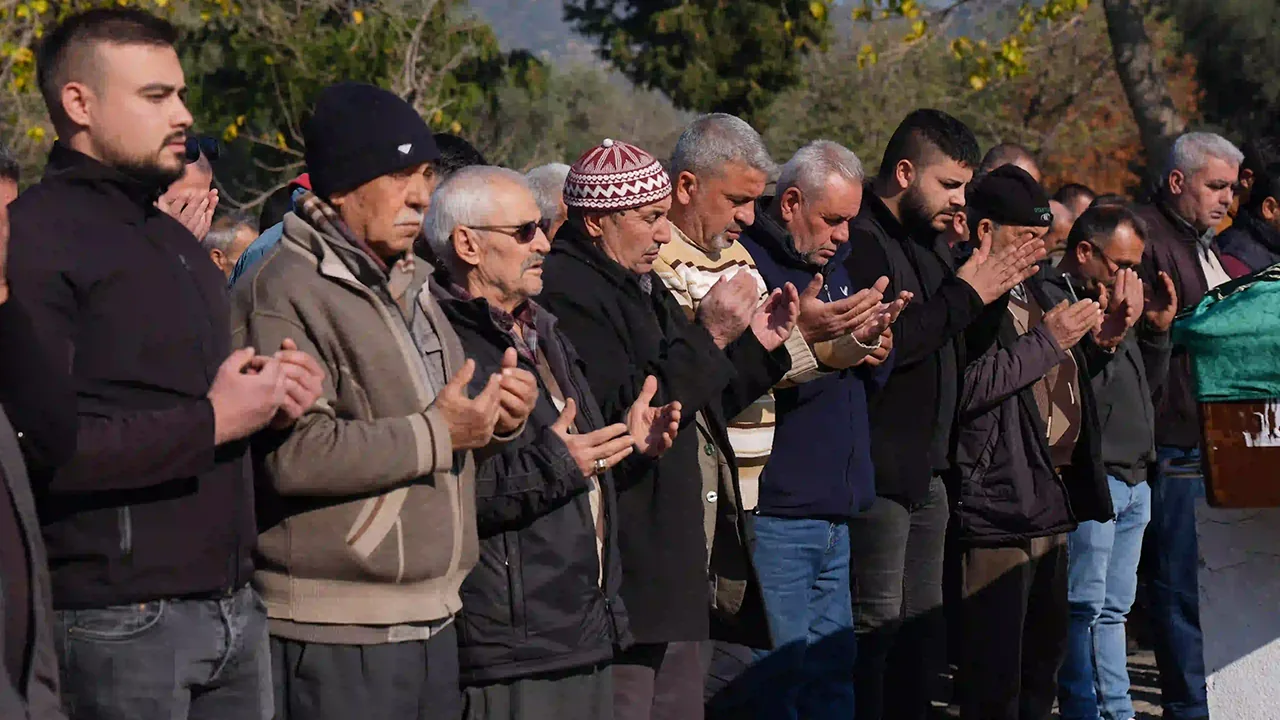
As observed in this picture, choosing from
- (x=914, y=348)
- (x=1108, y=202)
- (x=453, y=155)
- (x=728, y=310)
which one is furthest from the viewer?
(x=1108, y=202)

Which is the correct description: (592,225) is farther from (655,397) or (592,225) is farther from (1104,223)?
(1104,223)

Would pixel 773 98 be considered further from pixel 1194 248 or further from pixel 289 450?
pixel 289 450

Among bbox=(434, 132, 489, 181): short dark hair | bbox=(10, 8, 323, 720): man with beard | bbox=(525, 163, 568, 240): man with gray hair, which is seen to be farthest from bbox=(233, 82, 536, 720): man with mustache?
bbox=(525, 163, 568, 240): man with gray hair

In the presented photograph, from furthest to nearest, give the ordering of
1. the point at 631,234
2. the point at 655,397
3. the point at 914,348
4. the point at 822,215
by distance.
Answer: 1. the point at 914,348
2. the point at 822,215
3. the point at 631,234
4. the point at 655,397

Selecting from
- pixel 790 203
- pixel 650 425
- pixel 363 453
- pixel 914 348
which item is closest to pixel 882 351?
pixel 914 348

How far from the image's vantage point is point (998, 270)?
6184 mm

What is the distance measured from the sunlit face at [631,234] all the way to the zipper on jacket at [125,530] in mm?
1888

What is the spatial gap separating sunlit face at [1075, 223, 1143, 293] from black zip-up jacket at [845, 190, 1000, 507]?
76 centimetres

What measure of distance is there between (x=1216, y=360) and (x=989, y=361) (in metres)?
2.54

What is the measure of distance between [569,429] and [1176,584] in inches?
154

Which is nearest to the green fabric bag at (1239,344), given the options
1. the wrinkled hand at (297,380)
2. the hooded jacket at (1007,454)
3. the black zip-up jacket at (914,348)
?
the wrinkled hand at (297,380)

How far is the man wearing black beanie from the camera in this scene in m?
6.43

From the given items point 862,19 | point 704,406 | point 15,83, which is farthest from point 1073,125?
point 704,406

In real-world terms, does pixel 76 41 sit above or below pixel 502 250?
above
